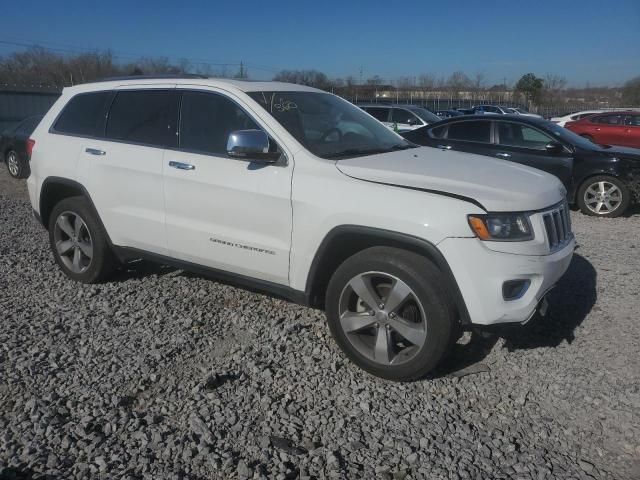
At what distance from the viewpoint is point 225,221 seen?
403 cm

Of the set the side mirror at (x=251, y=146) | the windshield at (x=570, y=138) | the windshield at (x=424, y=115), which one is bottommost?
the windshield at (x=424, y=115)

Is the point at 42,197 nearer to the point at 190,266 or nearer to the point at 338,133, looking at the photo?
the point at 190,266

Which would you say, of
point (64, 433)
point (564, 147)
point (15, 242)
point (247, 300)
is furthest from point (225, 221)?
point (564, 147)

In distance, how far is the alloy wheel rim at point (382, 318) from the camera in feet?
11.3

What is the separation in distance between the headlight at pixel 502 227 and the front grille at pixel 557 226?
0.20 metres

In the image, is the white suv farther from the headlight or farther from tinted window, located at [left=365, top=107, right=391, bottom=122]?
tinted window, located at [left=365, top=107, right=391, bottom=122]

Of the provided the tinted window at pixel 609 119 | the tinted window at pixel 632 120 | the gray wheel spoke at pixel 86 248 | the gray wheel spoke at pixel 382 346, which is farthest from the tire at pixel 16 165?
the tinted window at pixel 632 120

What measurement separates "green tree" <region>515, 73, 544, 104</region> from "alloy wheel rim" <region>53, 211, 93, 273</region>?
201ft

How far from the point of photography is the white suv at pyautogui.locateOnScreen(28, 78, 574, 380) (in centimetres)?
328

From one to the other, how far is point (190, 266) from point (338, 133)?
153 centimetres

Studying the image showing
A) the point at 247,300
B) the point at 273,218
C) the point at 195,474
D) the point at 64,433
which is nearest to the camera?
the point at 195,474

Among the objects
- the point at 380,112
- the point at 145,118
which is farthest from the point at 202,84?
the point at 380,112

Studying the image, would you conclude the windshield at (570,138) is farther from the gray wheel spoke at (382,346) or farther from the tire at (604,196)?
the gray wheel spoke at (382,346)

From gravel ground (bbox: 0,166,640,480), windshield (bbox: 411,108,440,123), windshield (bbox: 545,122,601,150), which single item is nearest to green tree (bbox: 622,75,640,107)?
windshield (bbox: 411,108,440,123)
